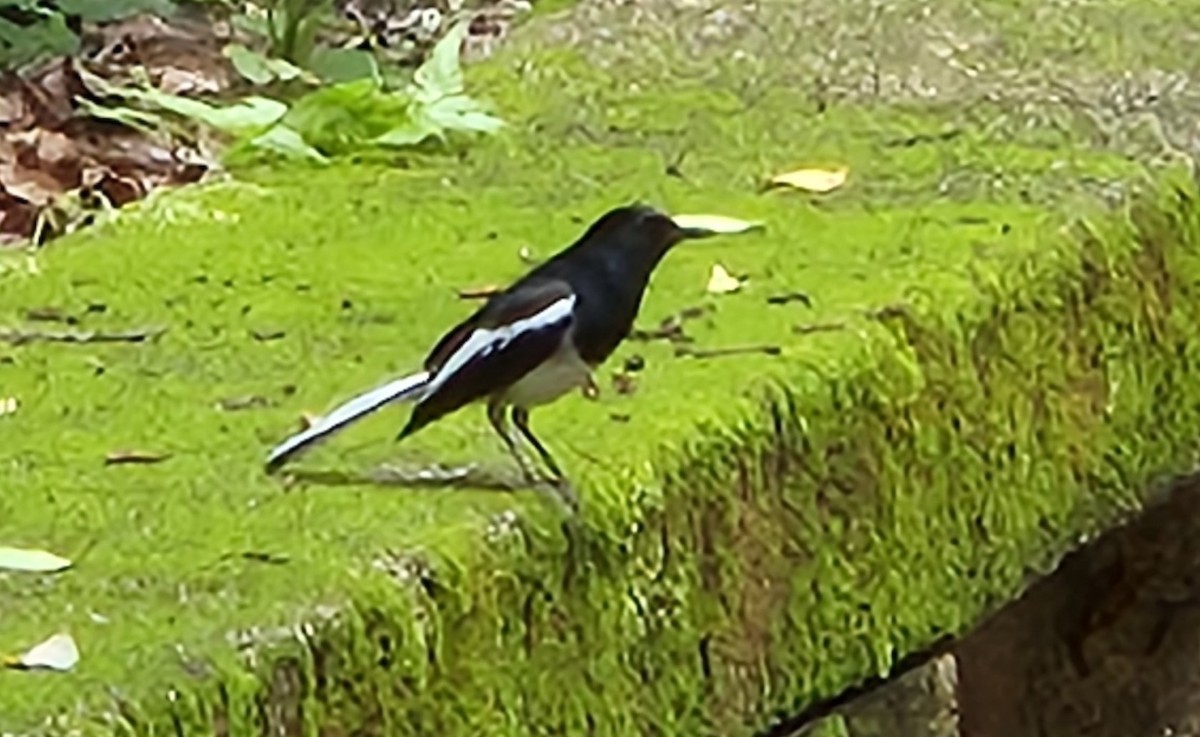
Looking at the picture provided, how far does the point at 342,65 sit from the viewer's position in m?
4.76

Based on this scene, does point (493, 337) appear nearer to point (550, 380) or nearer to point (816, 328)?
point (550, 380)

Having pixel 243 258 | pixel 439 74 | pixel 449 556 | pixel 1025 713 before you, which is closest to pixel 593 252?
pixel 449 556

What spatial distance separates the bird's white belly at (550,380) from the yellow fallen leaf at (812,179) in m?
0.91

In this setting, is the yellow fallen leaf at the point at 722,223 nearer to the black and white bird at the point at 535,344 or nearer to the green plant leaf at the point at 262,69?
the black and white bird at the point at 535,344

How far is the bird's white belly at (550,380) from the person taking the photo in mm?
2010

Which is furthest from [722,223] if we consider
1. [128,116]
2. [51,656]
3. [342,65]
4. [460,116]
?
Result: [342,65]

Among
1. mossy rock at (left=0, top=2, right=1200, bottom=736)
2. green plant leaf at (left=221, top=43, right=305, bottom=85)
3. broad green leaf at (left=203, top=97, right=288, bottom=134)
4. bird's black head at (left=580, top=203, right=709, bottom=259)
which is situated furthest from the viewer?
green plant leaf at (left=221, top=43, right=305, bottom=85)

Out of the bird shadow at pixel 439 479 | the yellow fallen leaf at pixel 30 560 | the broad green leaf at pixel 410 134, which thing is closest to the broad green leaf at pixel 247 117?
the broad green leaf at pixel 410 134

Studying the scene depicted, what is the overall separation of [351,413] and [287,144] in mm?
1015

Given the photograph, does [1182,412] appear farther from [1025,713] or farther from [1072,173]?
[1025,713]

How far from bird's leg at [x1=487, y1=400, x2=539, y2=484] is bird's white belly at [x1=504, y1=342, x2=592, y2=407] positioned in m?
0.01

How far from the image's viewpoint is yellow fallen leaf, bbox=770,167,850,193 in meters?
2.91

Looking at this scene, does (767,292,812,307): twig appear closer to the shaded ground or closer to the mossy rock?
the mossy rock

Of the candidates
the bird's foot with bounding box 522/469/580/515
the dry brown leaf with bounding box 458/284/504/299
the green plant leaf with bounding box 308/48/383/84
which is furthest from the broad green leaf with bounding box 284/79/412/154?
the green plant leaf with bounding box 308/48/383/84
